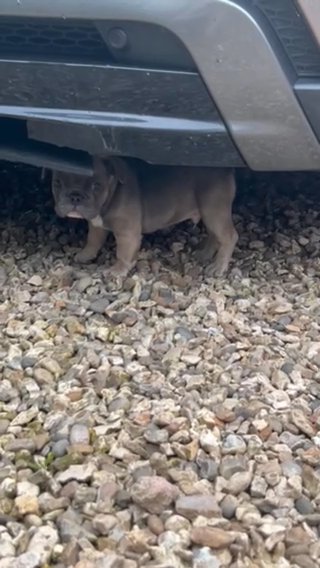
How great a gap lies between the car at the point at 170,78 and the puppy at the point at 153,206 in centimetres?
48

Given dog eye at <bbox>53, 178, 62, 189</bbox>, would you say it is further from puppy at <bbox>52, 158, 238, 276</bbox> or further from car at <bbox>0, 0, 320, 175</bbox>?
car at <bbox>0, 0, 320, 175</bbox>

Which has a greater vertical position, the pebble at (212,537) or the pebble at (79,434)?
the pebble at (212,537)

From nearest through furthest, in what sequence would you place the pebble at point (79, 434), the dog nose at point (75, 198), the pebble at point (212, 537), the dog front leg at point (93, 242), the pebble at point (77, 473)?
the pebble at point (212, 537) < the pebble at point (77, 473) < the pebble at point (79, 434) < the dog nose at point (75, 198) < the dog front leg at point (93, 242)

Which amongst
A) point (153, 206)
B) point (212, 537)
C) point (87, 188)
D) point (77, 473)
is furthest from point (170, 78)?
point (212, 537)

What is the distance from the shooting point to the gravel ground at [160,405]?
1842mm

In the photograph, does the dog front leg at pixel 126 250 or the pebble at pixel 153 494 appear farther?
the dog front leg at pixel 126 250

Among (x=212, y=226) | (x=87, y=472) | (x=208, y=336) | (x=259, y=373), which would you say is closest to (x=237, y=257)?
(x=212, y=226)

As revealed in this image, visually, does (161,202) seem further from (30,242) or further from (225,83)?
(225,83)

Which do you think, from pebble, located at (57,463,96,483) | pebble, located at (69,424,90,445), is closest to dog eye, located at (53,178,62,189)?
pebble, located at (69,424,90,445)

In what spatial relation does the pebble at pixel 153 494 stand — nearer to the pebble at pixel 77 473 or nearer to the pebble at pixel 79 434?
the pebble at pixel 77 473

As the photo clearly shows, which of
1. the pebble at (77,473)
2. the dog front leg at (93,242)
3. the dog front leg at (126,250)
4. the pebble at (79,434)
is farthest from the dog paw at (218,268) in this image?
the pebble at (77,473)

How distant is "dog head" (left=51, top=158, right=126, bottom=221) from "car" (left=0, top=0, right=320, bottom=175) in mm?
360

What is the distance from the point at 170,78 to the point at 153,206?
0.83m

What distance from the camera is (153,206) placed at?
3.30m
